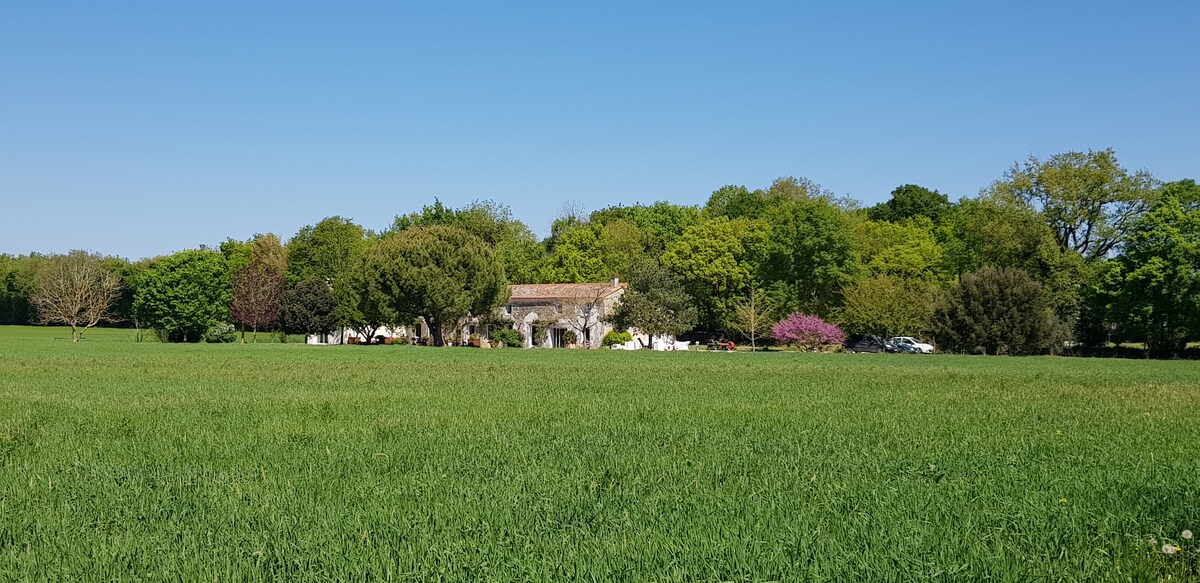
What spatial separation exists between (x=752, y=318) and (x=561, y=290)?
→ 19342mm

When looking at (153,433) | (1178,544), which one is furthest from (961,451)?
(153,433)

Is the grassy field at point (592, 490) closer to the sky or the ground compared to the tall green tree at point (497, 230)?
closer to the ground

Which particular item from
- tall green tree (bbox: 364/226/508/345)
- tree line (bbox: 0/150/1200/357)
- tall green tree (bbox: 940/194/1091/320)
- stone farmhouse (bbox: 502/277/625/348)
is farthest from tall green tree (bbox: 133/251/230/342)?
tall green tree (bbox: 940/194/1091/320)

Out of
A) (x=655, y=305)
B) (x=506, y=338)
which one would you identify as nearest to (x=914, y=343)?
(x=655, y=305)

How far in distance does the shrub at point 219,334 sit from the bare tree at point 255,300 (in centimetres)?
152

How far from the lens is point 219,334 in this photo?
3438 inches

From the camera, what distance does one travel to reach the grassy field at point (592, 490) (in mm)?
6895

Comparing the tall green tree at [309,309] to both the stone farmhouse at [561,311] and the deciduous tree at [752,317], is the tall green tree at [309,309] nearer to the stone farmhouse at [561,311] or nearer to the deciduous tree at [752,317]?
the stone farmhouse at [561,311]

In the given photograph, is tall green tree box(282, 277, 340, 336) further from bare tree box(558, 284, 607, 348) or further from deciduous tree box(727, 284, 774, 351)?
deciduous tree box(727, 284, 774, 351)

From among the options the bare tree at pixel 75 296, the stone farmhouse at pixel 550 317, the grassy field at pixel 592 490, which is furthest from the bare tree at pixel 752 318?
the grassy field at pixel 592 490

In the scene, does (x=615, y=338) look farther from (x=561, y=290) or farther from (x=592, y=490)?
(x=592, y=490)

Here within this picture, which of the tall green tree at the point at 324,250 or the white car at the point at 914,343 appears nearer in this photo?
the white car at the point at 914,343

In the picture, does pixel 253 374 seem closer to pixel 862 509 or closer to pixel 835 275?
pixel 862 509

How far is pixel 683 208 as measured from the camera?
113312 mm
